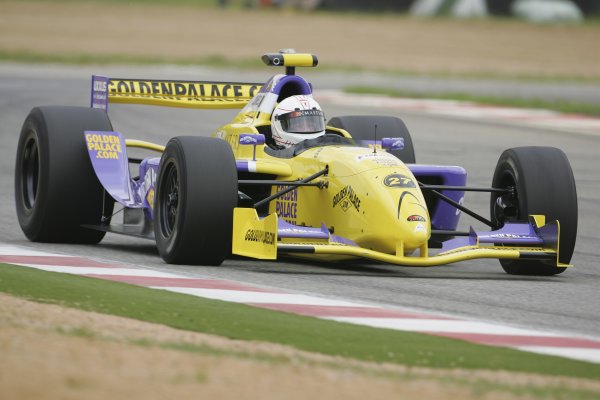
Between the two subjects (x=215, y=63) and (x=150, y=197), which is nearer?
(x=150, y=197)

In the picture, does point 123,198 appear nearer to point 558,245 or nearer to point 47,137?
point 47,137

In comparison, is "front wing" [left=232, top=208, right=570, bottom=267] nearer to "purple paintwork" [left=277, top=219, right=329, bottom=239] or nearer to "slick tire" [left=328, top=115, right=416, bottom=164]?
"purple paintwork" [left=277, top=219, right=329, bottom=239]

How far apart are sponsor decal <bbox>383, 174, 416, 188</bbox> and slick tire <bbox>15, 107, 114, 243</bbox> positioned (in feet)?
9.67

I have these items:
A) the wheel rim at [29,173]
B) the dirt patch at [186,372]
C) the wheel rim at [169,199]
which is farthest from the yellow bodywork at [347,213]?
the dirt patch at [186,372]

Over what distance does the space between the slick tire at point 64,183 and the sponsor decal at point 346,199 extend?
2477 millimetres

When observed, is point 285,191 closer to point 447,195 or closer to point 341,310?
point 447,195

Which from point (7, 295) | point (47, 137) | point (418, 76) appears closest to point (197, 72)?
point (418, 76)

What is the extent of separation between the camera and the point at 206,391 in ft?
20.0

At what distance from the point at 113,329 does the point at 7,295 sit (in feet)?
4.06

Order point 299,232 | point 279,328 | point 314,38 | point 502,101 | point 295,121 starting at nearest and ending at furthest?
point 279,328 < point 299,232 < point 295,121 < point 502,101 < point 314,38

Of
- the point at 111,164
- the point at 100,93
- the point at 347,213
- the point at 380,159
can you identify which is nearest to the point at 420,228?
the point at 347,213

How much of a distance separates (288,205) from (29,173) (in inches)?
109

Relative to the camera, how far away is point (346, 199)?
35.2 ft

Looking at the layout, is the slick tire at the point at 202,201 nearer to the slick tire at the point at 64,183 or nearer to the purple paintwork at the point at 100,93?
the slick tire at the point at 64,183
